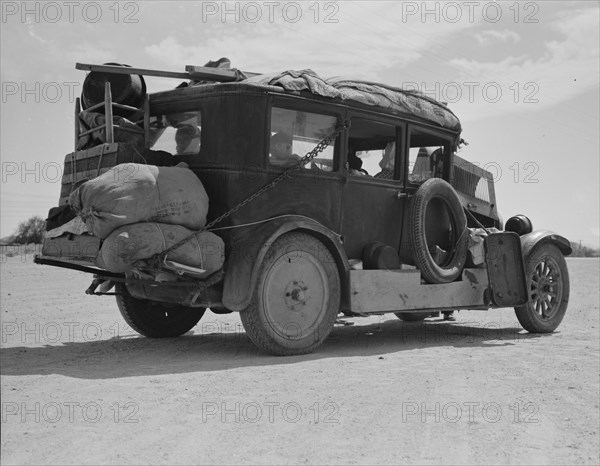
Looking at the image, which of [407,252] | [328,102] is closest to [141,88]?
[328,102]

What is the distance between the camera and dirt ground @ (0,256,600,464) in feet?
14.9

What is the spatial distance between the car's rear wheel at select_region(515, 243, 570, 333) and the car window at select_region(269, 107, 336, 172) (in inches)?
138

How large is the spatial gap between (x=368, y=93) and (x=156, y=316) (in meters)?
3.36

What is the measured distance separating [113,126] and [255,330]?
2.32 meters

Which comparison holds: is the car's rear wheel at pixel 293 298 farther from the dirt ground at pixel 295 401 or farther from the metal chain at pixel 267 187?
the metal chain at pixel 267 187

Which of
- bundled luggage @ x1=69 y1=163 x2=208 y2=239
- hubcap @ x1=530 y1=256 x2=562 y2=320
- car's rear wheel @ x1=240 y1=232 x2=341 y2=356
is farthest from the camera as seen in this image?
hubcap @ x1=530 y1=256 x2=562 y2=320

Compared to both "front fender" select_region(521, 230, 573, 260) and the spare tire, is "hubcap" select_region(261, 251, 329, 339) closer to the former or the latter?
the spare tire

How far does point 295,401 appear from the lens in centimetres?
562

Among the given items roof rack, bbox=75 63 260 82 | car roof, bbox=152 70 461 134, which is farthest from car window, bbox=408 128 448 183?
roof rack, bbox=75 63 260 82

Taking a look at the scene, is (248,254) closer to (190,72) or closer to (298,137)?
(298,137)

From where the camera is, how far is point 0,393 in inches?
221

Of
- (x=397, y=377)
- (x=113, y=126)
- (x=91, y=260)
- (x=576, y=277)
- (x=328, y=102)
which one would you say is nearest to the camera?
(x=397, y=377)

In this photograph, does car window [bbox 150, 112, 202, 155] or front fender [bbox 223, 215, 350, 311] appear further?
car window [bbox 150, 112, 202, 155]

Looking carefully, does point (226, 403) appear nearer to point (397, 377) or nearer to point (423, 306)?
point (397, 377)
